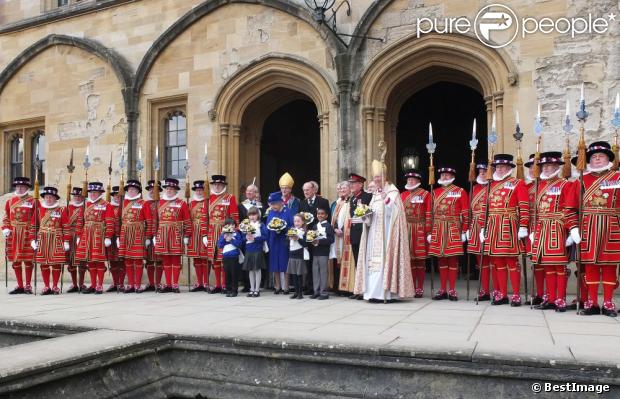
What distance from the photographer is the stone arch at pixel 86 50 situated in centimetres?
1275

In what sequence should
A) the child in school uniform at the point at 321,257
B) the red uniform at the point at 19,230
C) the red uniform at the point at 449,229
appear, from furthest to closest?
1. the red uniform at the point at 19,230
2. the child in school uniform at the point at 321,257
3. the red uniform at the point at 449,229

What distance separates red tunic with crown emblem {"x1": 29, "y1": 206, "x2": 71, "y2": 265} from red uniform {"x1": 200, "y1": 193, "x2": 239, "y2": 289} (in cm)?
250

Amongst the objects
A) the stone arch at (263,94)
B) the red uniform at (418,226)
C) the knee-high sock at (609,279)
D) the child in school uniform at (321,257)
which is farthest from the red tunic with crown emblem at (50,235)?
the knee-high sock at (609,279)

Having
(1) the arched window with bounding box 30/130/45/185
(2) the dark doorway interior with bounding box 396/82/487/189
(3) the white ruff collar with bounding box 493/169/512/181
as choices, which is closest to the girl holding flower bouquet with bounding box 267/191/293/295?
(3) the white ruff collar with bounding box 493/169/512/181

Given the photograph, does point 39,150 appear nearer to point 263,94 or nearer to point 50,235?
point 50,235

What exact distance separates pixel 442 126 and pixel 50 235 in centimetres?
1044

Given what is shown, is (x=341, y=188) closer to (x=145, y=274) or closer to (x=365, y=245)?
(x=365, y=245)

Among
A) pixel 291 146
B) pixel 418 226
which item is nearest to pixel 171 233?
pixel 418 226

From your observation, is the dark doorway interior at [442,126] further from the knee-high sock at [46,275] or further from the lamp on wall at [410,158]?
the knee-high sock at [46,275]

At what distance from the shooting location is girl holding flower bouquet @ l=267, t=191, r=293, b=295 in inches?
371

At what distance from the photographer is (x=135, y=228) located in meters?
10.3

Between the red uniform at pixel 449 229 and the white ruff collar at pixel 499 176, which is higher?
the white ruff collar at pixel 499 176

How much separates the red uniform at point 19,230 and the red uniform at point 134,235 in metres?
1.67

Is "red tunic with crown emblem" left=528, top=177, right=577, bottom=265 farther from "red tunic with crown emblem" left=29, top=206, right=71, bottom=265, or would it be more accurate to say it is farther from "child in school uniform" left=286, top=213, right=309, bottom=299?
"red tunic with crown emblem" left=29, top=206, right=71, bottom=265
